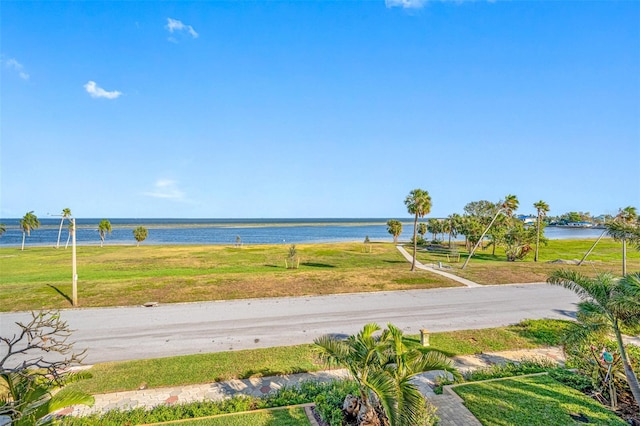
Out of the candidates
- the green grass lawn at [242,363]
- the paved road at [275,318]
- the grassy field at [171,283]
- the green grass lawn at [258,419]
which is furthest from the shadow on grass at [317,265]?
the green grass lawn at [258,419]

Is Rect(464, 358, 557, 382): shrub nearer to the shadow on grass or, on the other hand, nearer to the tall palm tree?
the tall palm tree

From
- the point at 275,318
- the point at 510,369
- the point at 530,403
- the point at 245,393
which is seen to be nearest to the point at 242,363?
the point at 245,393

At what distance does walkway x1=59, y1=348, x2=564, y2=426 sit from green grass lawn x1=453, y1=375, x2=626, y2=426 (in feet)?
1.91

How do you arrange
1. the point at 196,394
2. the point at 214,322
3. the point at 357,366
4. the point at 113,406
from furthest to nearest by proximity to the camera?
the point at 214,322 → the point at 196,394 → the point at 113,406 → the point at 357,366

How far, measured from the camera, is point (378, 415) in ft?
26.2

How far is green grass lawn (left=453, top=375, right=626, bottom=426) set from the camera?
27.3 ft

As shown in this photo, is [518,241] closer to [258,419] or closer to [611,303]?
[611,303]

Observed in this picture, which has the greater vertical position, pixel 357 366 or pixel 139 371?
pixel 357 366

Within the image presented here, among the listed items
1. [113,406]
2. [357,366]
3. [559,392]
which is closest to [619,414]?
[559,392]

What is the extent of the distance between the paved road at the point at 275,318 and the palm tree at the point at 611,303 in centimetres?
708

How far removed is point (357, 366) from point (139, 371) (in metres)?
8.29

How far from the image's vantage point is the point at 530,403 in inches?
357

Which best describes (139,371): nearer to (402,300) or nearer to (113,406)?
(113,406)

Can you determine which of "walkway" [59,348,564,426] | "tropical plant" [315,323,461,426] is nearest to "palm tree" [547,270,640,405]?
"walkway" [59,348,564,426]
